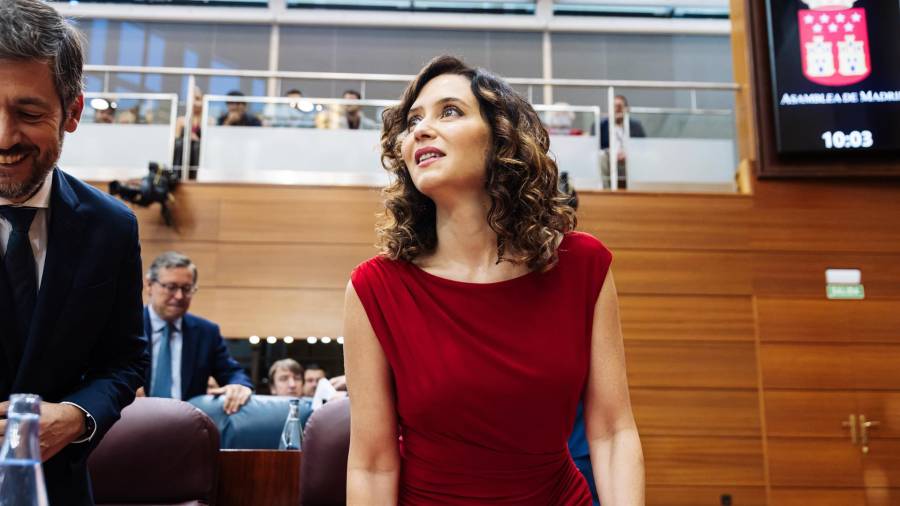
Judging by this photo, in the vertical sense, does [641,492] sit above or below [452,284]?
below

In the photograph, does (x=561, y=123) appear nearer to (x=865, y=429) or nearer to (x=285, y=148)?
(x=285, y=148)

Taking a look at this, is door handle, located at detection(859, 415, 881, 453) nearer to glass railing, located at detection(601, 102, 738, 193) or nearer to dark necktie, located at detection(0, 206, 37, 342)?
glass railing, located at detection(601, 102, 738, 193)

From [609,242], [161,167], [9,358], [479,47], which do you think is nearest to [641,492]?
[9,358]

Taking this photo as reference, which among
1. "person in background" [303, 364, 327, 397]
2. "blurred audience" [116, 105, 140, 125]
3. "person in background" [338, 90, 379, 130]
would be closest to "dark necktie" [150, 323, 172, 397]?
"person in background" [303, 364, 327, 397]

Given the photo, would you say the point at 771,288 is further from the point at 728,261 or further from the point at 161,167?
the point at 161,167

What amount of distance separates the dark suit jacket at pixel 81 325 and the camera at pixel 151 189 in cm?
448

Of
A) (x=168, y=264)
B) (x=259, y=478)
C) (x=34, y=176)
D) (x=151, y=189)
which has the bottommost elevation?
(x=259, y=478)

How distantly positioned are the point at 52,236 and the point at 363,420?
0.60 m

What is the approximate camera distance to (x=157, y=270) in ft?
12.1

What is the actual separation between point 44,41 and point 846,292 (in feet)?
18.9

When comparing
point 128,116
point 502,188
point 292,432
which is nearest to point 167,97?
point 128,116

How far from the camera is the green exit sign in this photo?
570 centimetres

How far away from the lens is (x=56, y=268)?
1.15 meters

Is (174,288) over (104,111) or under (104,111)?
under
